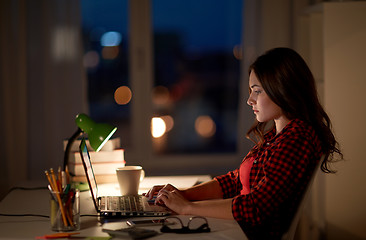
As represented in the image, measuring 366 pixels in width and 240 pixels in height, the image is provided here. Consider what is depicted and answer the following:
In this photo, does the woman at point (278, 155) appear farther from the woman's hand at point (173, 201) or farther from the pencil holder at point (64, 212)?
the pencil holder at point (64, 212)

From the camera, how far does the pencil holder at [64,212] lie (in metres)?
1.52

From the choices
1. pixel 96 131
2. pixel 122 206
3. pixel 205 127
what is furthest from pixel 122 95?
pixel 122 206

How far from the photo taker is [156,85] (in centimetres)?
382

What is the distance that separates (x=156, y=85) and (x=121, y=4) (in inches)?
24.6

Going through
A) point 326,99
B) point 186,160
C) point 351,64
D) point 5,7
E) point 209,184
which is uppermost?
point 5,7

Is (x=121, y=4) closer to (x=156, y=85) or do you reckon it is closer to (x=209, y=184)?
(x=156, y=85)

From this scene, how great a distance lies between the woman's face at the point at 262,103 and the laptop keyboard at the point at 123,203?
52cm

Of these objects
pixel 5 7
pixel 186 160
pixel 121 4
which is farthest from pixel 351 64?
pixel 5 7

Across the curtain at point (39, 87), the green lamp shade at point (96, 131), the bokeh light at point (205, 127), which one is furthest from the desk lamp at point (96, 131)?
the bokeh light at point (205, 127)

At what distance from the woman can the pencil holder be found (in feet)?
1.07

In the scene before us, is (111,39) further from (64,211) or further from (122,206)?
(64,211)

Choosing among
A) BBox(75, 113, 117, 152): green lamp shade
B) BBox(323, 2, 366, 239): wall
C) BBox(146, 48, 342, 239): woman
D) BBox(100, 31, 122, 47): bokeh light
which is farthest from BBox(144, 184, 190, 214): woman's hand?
BBox(100, 31, 122, 47): bokeh light

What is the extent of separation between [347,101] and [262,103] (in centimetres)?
150

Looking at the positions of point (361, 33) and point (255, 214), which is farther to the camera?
point (361, 33)
